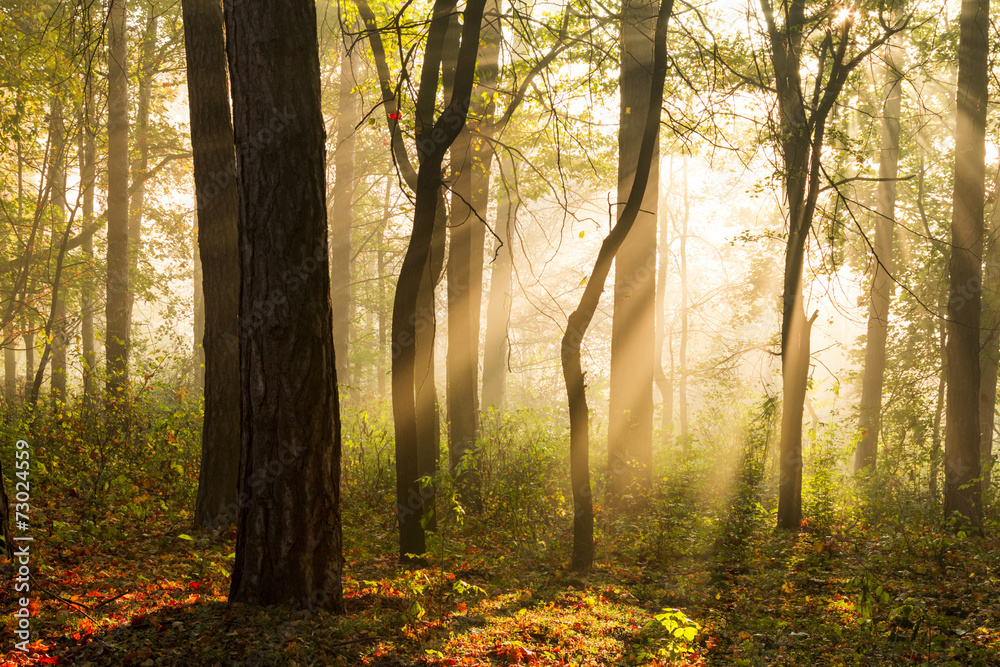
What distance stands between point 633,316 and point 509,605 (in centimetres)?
562

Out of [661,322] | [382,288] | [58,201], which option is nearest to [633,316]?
[382,288]

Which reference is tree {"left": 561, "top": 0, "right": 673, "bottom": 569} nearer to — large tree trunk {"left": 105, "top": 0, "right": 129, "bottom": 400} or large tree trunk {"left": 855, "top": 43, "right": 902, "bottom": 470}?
large tree trunk {"left": 105, "top": 0, "right": 129, "bottom": 400}

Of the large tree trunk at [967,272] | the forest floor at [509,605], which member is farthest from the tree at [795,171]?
the large tree trunk at [967,272]

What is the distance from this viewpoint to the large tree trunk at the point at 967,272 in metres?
8.99

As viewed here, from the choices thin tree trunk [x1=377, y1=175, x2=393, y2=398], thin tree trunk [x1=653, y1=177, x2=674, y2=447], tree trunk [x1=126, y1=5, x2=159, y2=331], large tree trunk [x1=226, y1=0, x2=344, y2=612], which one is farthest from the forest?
thin tree trunk [x1=377, y1=175, x2=393, y2=398]

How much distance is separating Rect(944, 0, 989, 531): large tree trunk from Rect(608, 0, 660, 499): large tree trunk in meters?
4.42

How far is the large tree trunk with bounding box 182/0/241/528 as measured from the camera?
6.21m

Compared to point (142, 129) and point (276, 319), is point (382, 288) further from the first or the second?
point (276, 319)

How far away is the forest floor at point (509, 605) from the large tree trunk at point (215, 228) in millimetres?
805

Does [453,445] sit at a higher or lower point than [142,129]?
lower

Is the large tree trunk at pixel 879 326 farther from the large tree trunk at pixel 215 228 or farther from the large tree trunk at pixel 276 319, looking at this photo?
the large tree trunk at pixel 276 319

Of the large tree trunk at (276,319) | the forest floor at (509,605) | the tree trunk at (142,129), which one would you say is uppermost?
the tree trunk at (142,129)

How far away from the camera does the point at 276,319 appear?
405 centimetres

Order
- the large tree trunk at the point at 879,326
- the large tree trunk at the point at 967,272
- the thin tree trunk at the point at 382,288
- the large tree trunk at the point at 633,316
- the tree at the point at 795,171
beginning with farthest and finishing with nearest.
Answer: the thin tree trunk at the point at 382,288, the large tree trunk at the point at 879,326, the large tree trunk at the point at 633,316, the large tree trunk at the point at 967,272, the tree at the point at 795,171
